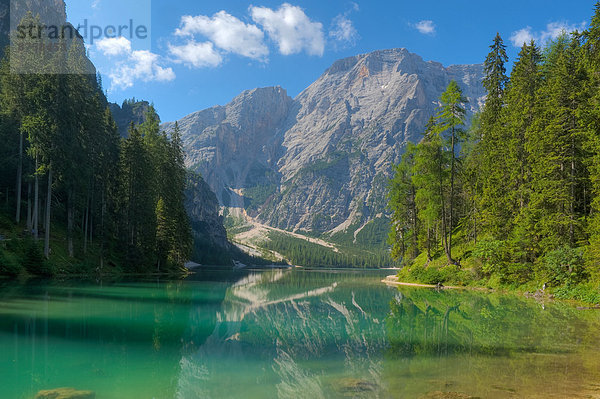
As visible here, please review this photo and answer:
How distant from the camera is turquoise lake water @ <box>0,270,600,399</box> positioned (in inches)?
298

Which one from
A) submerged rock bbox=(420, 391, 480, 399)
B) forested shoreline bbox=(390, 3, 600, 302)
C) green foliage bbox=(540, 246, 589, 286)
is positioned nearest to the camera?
submerged rock bbox=(420, 391, 480, 399)

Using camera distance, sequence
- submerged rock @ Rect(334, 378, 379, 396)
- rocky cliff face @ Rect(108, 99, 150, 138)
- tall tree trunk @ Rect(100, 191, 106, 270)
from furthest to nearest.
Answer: rocky cliff face @ Rect(108, 99, 150, 138) → tall tree trunk @ Rect(100, 191, 106, 270) → submerged rock @ Rect(334, 378, 379, 396)

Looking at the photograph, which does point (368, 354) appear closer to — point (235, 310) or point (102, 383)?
point (102, 383)

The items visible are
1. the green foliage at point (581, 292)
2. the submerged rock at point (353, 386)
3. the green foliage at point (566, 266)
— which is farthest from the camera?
the green foliage at point (566, 266)

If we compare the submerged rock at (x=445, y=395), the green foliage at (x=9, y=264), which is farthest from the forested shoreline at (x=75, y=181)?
the submerged rock at (x=445, y=395)

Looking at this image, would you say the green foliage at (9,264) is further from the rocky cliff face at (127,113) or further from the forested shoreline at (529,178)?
the rocky cliff face at (127,113)

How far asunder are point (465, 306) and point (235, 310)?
530 inches

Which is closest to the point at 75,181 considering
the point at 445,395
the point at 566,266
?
the point at 445,395

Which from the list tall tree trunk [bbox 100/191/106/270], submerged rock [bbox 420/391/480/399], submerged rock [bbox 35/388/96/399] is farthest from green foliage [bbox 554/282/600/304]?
tall tree trunk [bbox 100/191/106/270]

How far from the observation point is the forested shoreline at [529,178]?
86.7 ft

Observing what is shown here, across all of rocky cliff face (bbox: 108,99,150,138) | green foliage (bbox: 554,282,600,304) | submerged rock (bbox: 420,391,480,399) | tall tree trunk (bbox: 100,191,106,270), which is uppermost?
rocky cliff face (bbox: 108,99,150,138)

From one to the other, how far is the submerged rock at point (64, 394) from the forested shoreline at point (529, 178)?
27.3 meters

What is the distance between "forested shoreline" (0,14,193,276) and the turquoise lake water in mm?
22192

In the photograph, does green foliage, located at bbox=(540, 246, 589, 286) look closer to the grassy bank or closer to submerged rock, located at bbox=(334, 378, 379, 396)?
the grassy bank
